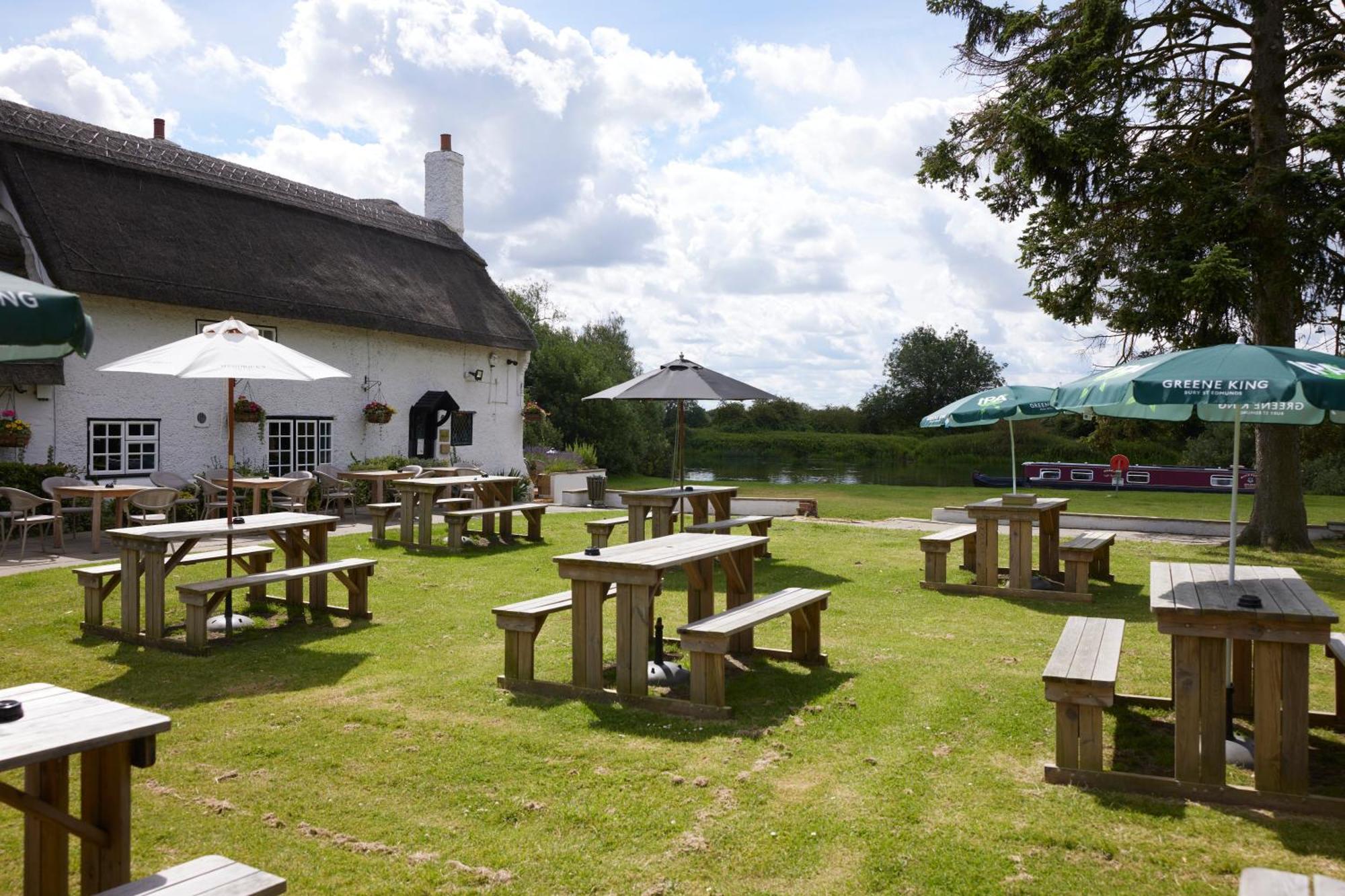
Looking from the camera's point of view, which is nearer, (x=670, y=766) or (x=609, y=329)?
(x=670, y=766)

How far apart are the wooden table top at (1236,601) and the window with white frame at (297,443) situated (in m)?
15.5

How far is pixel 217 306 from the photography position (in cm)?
1622

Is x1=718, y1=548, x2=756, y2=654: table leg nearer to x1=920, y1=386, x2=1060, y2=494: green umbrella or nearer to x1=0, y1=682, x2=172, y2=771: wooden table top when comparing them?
x1=920, y1=386, x2=1060, y2=494: green umbrella

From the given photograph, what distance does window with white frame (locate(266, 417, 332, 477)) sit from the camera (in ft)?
58.3

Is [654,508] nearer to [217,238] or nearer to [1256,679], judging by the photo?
[1256,679]

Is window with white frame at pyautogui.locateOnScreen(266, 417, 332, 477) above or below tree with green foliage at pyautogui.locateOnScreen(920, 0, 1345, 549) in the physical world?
below

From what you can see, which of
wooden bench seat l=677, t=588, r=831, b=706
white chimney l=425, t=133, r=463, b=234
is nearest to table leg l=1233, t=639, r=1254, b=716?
wooden bench seat l=677, t=588, r=831, b=706

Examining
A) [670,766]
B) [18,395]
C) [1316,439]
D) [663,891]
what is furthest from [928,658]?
[18,395]

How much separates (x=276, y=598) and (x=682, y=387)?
15.5 ft

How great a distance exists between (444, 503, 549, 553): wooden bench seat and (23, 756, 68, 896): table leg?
986cm

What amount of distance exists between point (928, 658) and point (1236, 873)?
345 centimetres

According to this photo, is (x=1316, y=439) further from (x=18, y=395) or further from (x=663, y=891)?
(x=18, y=395)

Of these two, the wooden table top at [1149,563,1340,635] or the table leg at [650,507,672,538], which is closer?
the wooden table top at [1149,563,1340,635]

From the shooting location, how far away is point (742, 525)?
1224cm
